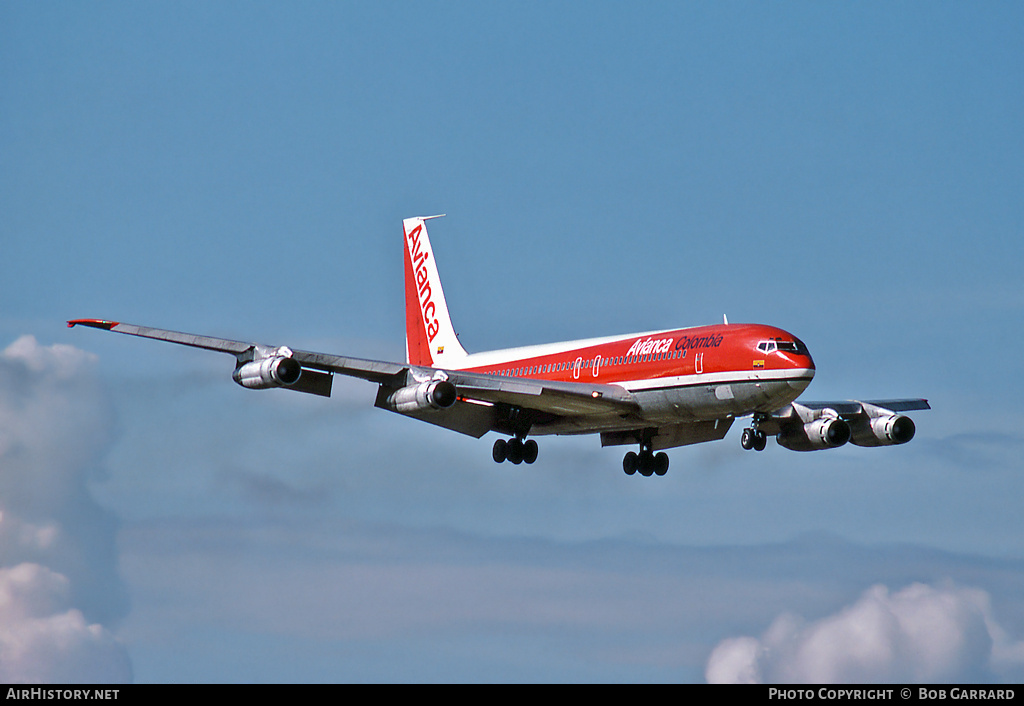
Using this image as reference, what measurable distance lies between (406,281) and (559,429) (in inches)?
799

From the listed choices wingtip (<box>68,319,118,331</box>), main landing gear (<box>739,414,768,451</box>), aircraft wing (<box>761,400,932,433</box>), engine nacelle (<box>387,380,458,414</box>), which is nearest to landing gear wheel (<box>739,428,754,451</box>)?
main landing gear (<box>739,414,768,451</box>)

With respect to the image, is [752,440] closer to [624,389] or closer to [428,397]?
[624,389]

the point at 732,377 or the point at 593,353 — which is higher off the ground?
the point at 593,353

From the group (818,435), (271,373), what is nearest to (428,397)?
(271,373)

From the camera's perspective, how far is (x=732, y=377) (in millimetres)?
62719

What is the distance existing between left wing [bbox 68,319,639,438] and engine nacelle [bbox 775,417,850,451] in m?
10.2

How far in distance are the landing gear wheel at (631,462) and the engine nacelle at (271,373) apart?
60.2ft

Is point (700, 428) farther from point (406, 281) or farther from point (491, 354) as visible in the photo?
point (406, 281)

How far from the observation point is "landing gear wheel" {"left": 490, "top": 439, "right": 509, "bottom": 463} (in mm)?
72375

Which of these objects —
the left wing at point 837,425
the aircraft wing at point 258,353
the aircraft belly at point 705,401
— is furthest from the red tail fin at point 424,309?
the left wing at point 837,425

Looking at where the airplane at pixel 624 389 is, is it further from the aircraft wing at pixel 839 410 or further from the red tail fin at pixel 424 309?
the red tail fin at pixel 424 309

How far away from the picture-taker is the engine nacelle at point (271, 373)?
63.8m

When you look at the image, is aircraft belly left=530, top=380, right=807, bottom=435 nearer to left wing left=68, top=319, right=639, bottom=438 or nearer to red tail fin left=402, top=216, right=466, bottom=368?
left wing left=68, top=319, right=639, bottom=438
